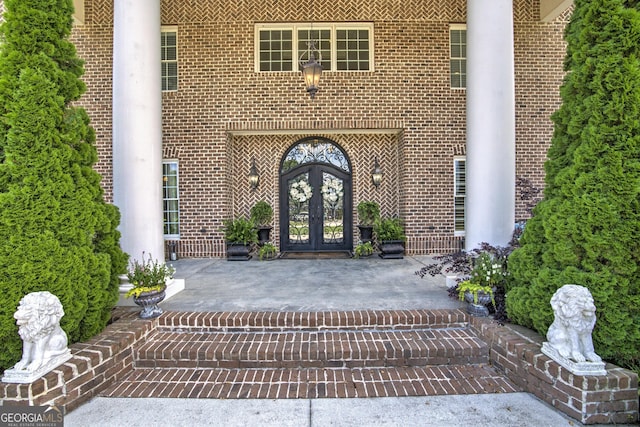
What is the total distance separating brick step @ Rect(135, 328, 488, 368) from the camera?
9.77 ft

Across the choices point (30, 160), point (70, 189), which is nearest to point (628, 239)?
point (70, 189)

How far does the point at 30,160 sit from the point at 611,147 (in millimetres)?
4537

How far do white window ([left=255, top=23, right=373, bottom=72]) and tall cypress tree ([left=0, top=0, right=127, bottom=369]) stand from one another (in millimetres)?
5404

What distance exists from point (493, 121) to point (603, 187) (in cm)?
181

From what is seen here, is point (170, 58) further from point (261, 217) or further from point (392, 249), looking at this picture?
point (392, 249)

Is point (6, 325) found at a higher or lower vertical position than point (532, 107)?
lower

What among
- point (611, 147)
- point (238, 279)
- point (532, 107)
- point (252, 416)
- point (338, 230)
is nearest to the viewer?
point (252, 416)

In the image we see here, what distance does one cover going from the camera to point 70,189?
2744mm

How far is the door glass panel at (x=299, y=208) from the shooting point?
844 cm

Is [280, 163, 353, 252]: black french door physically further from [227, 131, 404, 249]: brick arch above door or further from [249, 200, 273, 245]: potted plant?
[249, 200, 273, 245]: potted plant

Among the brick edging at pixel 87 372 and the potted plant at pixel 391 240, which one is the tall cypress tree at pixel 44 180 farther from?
the potted plant at pixel 391 240

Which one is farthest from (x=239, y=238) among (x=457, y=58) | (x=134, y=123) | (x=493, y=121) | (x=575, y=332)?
(x=457, y=58)

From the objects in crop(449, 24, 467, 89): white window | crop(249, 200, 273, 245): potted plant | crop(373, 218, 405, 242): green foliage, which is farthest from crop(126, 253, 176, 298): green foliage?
crop(449, 24, 467, 89): white window

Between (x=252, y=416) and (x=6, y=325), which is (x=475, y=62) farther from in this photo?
(x=6, y=325)
